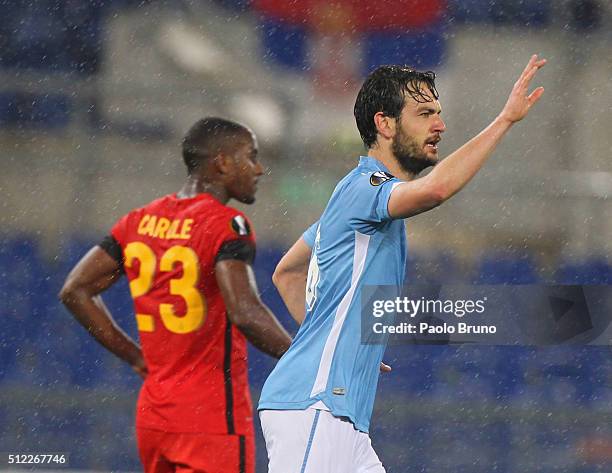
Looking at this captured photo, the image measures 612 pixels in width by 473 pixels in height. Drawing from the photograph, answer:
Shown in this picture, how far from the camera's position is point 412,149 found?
315cm

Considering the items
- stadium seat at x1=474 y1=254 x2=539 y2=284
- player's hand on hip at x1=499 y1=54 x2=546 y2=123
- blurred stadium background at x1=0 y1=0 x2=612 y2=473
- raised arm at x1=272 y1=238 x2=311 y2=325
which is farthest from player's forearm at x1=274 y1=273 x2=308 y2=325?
stadium seat at x1=474 y1=254 x2=539 y2=284

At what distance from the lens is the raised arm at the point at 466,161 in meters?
2.63

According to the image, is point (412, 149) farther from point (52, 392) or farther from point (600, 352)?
point (600, 352)

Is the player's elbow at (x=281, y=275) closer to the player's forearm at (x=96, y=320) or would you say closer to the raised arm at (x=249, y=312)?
the raised arm at (x=249, y=312)

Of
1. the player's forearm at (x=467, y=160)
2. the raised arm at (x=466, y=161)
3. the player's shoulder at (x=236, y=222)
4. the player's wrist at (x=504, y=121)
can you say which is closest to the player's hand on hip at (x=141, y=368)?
the player's shoulder at (x=236, y=222)

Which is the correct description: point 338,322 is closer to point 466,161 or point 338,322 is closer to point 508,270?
point 466,161

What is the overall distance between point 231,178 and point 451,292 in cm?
439

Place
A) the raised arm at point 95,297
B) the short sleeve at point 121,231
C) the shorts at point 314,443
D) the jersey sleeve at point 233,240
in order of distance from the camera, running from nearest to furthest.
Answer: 1. the shorts at point 314,443
2. the jersey sleeve at point 233,240
3. the short sleeve at point 121,231
4. the raised arm at point 95,297

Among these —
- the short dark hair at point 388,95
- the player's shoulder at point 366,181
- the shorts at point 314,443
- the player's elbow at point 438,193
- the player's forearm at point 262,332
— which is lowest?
the shorts at point 314,443

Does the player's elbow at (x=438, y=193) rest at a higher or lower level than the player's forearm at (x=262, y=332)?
higher

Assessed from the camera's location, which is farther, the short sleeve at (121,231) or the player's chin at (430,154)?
the short sleeve at (121,231)

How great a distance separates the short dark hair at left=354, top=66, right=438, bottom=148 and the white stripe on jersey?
45cm

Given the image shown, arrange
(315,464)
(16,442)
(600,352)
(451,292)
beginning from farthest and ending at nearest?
(600,352) < (16,442) < (451,292) < (315,464)

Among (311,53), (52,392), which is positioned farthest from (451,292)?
(52,392)
